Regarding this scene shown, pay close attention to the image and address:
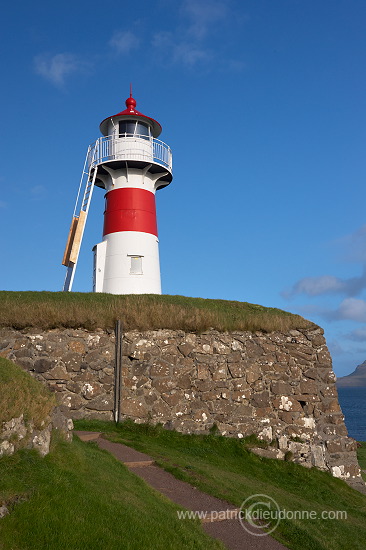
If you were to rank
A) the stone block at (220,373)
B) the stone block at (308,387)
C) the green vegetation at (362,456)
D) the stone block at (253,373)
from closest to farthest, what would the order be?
the stone block at (220,373)
the stone block at (253,373)
the stone block at (308,387)
the green vegetation at (362,456)

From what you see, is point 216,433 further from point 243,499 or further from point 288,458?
point 243,499

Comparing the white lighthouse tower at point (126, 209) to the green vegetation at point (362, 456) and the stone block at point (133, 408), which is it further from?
the green vegetation at point (362, 456)

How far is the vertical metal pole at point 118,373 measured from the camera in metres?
12.8

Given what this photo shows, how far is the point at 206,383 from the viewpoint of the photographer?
1362 centimetres

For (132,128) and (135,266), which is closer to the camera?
(135,266)

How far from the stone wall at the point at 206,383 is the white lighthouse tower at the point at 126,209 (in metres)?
6.63

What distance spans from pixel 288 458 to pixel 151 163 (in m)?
13.0

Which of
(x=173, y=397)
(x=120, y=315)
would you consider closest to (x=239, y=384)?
(x=173, y=397)

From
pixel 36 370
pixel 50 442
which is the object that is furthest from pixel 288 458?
pixel 50 442

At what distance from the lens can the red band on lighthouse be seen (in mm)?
20484

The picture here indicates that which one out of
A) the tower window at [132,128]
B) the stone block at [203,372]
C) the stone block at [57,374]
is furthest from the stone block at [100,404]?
the tower window at [132,128]

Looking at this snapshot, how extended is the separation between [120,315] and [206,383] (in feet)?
10.1

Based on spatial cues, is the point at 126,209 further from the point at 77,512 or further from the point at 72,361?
Result: the point at 77,512

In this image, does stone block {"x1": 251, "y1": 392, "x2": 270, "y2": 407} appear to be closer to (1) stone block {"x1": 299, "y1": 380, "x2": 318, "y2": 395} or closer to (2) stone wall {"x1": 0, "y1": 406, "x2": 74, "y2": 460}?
(1) stone block {"x1": 299, "y1": 380, "x2": 318, "y2": 395}
